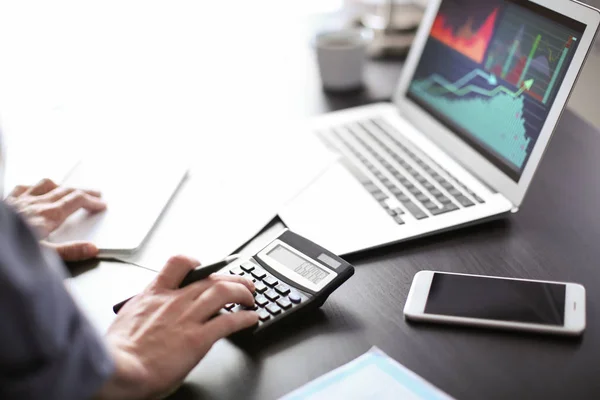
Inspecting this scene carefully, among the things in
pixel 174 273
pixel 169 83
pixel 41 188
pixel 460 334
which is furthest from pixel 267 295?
pixel 169 83

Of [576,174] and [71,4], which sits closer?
[576,174]

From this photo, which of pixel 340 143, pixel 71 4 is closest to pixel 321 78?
pixel 340 143

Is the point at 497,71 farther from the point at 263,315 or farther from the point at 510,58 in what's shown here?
the point at 263,315

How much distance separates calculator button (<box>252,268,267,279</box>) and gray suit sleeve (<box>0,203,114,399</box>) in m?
0.25

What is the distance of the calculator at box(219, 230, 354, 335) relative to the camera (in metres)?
0.75

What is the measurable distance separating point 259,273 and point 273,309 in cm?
7

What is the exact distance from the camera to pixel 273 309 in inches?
29.6

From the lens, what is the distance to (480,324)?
28.5 inches

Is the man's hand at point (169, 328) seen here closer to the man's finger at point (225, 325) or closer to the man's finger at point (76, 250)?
the man's finger at point (225, 325)

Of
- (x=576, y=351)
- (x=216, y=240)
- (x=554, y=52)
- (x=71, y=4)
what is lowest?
(x=71, y=4)

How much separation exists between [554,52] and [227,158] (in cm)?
52

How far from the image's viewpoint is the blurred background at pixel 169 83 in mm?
1178

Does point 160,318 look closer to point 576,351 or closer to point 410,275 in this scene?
point 410,275

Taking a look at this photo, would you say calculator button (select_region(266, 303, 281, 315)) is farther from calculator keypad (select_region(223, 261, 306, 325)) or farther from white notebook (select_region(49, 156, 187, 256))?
white notebook (select_region(49, 156, 187, 256))
